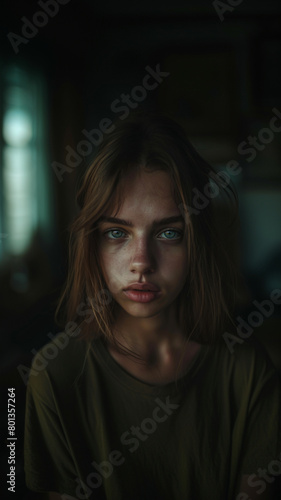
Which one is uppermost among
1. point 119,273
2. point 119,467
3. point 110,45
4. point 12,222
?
point 110,45

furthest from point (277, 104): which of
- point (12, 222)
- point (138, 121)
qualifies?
point (12, 222)

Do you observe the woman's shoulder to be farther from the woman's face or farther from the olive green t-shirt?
the woman's face

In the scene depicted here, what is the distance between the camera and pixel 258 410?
2.56 ft

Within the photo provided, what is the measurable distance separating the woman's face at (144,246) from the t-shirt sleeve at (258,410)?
0.67ft

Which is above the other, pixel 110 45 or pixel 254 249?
pixel 110 45

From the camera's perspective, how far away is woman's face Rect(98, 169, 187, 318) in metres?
0.73

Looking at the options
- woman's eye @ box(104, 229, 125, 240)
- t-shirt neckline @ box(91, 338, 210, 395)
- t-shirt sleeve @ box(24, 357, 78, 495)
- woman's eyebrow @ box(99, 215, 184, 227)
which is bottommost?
t-shirt sleeve @ box(24, 357, 78, 495)

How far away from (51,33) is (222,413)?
789 mm

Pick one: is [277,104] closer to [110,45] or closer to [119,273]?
[110,45]

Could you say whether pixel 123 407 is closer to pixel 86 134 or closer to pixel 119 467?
pixel 119 467

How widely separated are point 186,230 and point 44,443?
1.60 feet

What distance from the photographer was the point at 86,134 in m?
0.75

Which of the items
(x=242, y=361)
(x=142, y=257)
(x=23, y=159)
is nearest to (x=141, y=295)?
(x=142, y=257)

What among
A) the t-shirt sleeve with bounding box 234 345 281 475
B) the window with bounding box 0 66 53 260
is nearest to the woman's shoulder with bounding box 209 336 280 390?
the t-shirt sleeve with bounding box 234 345 281 475
